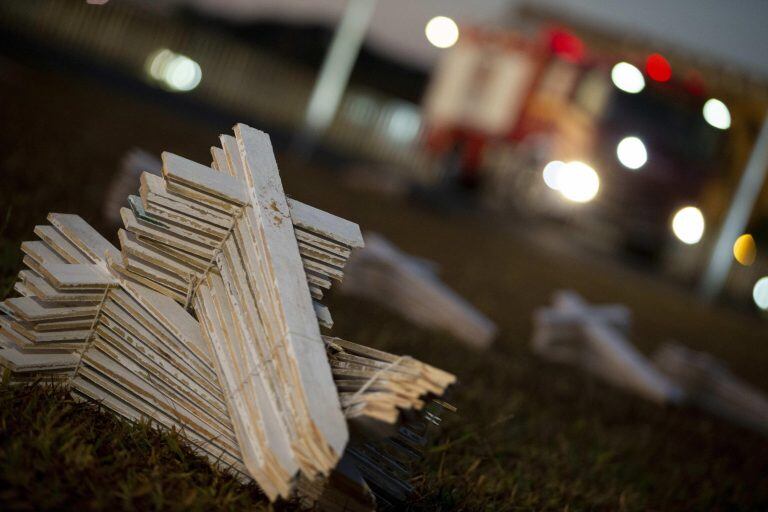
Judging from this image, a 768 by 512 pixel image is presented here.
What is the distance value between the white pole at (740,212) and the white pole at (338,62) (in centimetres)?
1021

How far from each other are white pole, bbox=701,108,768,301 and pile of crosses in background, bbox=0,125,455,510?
1723 centimetres

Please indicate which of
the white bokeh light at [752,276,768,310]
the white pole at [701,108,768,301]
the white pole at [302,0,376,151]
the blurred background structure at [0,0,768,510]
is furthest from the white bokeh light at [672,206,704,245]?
the white pole at [701,108,768,301]

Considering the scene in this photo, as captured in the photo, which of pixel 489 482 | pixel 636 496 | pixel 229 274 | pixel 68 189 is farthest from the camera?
pixel 68 189

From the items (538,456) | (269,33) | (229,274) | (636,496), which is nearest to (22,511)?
(229,274)

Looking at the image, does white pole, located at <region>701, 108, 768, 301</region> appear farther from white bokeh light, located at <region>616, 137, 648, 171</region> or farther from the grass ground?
white bokeh light, located at <region>616, 137, 648, 171</region>

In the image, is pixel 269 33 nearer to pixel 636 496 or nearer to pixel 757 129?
pixel 757 129

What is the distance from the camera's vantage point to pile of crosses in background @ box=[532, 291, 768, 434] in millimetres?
5949

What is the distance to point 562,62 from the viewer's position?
58.5 feet

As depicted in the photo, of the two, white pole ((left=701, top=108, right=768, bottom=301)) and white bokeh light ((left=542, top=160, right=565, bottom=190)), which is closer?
white bokeh light ((left=542, top=160, right=565, bottom=190))

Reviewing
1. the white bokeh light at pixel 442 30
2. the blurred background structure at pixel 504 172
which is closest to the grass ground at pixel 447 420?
the blurred background structure at pixel 504 172

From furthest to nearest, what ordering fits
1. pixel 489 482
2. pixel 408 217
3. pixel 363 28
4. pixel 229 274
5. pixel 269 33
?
pixel 269 33, pixel 363 28, pixel 408 217, pixel 489 482, pixel 229 274

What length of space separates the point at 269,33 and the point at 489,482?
94.8 ft

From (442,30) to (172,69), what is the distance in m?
8.33

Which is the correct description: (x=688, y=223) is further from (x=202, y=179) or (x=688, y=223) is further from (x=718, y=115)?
(x=202, y=179)
